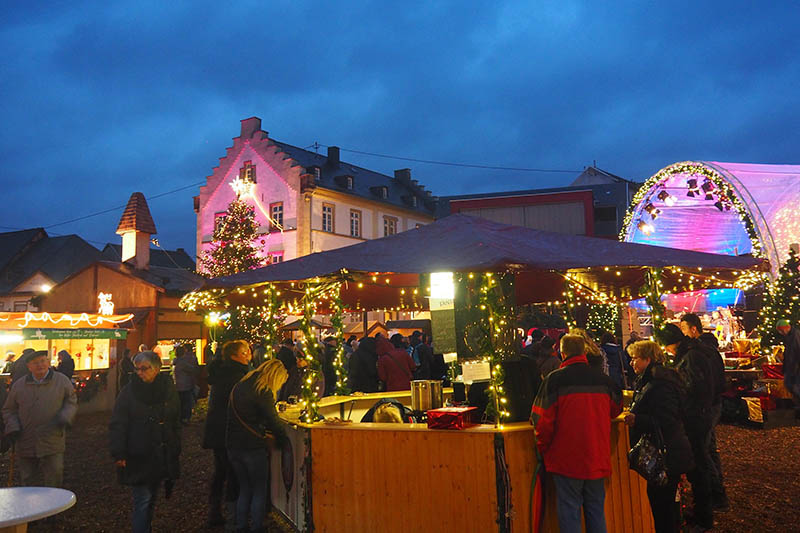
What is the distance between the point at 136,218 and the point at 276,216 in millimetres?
11242

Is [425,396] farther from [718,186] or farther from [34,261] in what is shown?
[34,261]

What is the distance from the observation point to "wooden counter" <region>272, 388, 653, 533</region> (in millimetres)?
5406

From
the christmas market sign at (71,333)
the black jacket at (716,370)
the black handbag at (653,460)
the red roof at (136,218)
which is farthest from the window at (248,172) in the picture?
the black handbag at (653,460)

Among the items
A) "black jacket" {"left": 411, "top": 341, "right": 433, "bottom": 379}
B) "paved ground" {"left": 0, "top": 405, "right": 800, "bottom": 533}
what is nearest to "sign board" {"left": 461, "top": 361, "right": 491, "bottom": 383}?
"paved ground" {"left": 0, "top": 405, "right": 800, "bottom": 533}

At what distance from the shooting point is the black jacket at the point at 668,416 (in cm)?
509

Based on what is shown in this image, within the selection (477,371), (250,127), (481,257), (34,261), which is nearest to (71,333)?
(477,371)

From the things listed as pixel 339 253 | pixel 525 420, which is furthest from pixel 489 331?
pixel 339 253

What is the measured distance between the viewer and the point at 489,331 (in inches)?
237

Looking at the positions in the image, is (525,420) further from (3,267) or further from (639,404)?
(3,267)

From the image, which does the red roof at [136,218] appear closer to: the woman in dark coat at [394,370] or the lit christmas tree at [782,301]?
the woman in dark coat at [394,370]

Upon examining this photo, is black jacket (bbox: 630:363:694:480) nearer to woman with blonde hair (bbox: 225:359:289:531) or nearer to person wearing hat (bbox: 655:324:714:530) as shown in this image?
person wearing hat (bbox: 655:324:714:530)

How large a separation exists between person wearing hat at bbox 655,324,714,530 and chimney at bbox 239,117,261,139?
36.4 metres

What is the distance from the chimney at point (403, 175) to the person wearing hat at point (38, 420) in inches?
1700

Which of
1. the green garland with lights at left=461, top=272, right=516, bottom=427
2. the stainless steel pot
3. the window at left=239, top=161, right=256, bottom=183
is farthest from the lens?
the window at left=239, top=161, right=256, bottom=183
